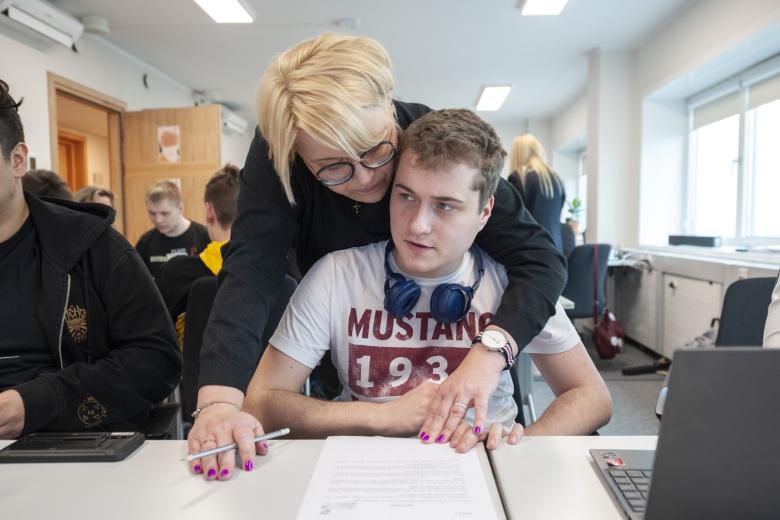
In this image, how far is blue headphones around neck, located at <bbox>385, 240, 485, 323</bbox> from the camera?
118 cm

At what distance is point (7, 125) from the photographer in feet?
4.19

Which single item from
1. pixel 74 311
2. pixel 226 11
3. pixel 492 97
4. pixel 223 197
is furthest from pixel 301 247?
pixel 492 97

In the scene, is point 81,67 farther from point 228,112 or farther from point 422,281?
point 422,281

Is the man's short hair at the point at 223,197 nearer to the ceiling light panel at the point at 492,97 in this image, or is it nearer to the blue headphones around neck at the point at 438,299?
the blue headphones around neck at the point at 438,299

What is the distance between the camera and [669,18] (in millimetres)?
4426

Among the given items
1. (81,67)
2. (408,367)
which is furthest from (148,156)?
(408,367)

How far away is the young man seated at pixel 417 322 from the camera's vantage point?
3.64 feet

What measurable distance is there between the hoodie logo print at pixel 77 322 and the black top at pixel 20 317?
67 millimetres

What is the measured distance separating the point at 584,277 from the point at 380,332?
3.23 meters

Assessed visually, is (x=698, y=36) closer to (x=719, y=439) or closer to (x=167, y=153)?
(x=719, y=439)

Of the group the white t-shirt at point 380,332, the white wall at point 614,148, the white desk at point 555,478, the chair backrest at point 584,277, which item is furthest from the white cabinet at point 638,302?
the white desk at point 555,478

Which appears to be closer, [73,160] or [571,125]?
[571,125]

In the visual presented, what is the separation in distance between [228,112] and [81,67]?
3338 mm

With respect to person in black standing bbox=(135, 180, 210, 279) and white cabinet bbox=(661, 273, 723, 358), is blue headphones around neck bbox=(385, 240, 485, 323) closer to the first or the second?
white cabinet bbox=(661, 273, 723, 358)
